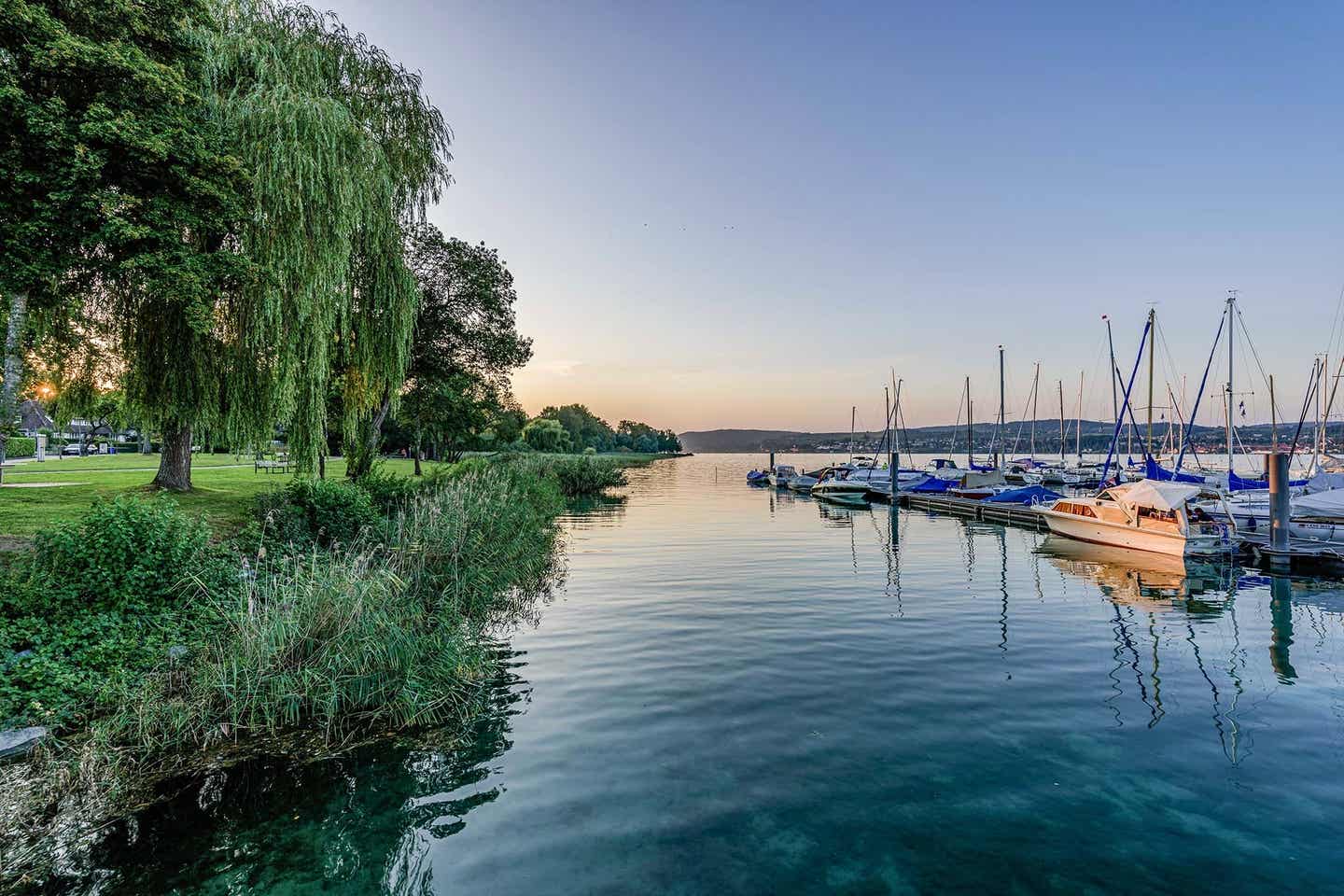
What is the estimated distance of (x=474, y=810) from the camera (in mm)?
5996

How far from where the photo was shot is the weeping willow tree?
1365 cm

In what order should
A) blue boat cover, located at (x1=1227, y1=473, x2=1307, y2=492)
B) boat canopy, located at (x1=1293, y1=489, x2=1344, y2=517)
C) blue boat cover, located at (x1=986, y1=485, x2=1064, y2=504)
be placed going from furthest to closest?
blue boat cover, located at (x1=986, y1=485, x2=1064, y2=504), blue boat cover, located at (x1=1227, y1=473, x2=1307, y2=492), boat canopy, located at (x1=1293, y1=489, x2=1344, y2=517)

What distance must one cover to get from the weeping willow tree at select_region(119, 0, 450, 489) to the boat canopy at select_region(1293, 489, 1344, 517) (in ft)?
109

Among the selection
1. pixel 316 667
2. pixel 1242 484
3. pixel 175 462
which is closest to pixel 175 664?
pixel 316 667

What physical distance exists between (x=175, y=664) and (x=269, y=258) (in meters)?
9.54

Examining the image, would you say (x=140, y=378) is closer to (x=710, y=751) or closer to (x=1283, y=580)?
(x=710, y=751)

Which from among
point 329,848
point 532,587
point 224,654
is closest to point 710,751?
point 329,848

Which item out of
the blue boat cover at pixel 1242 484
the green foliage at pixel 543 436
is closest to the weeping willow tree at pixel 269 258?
the blue boat cover at pixel 1242 484

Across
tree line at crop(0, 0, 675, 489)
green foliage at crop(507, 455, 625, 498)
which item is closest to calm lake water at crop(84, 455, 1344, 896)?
tree line at crop(0, 0, 675, 489)

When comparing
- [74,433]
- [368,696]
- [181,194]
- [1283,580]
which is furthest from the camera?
[74,433]

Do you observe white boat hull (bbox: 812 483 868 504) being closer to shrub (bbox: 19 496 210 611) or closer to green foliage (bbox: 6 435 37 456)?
shrub (bbox: 19 496 210 611)

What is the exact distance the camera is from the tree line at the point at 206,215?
10992 millimetres

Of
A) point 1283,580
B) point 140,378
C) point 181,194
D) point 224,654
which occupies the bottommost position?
→ point 1283,580

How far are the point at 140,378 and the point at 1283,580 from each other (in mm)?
30931
